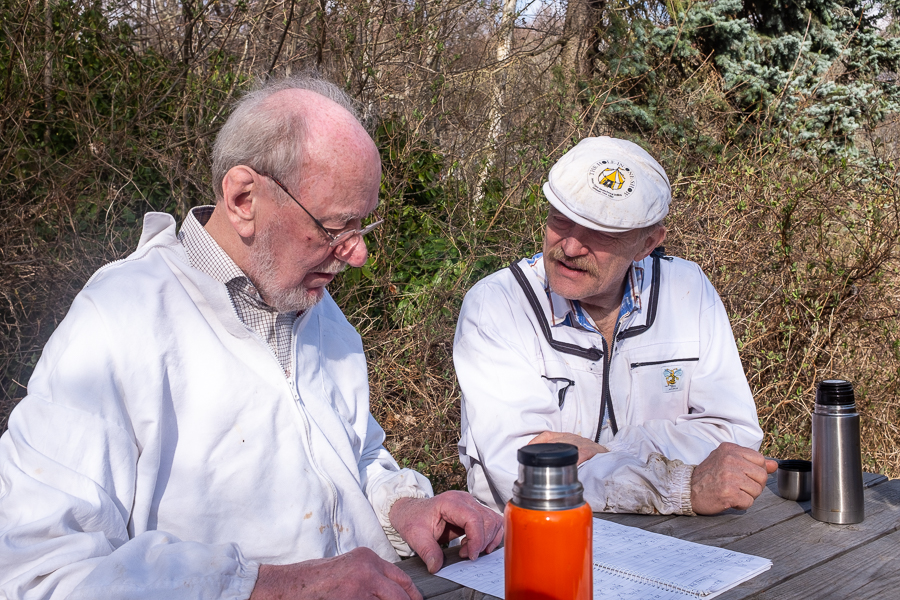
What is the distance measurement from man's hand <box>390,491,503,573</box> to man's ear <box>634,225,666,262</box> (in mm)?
1340

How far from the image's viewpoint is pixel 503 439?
243 cm

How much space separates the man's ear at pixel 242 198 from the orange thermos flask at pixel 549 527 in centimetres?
121

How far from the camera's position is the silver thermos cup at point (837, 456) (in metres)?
1.97

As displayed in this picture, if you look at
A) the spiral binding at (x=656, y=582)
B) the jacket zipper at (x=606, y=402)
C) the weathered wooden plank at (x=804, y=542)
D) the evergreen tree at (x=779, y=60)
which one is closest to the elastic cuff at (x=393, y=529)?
the spiral binding at (x=656, y=582)

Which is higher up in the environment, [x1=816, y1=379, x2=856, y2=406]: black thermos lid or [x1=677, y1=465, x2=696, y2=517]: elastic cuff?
[x1=816, y1=379, x2=856, y2=406]: black thermos lid

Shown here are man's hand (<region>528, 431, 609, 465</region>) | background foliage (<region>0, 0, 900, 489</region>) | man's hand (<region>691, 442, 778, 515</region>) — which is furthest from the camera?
background foliage (<region>0, 0, 900, 489</region>)

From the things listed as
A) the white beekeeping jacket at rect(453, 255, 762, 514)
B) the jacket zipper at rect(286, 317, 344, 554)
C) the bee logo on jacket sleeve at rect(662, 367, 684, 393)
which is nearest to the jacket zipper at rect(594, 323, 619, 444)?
the white beekeeping jacket at rect(453, 255, 762, 514)

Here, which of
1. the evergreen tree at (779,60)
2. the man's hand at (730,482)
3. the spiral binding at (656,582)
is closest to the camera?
the spiral binding at (656,582)

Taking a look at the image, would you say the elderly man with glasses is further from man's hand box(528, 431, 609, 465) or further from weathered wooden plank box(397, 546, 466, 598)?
man's hand box(528, 431, 609, 465)

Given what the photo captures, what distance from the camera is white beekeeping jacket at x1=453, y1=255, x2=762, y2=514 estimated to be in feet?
8.20

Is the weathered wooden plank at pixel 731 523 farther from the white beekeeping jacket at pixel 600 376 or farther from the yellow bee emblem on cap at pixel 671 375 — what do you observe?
the yellow bee emblem on cap at pixel 671 375

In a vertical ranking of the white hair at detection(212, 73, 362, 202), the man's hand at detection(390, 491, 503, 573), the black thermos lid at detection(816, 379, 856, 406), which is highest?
the white hair at detection(212, 73, 362, 202)

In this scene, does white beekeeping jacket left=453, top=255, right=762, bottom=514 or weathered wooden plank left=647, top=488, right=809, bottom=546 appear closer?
weathered wooden plank left=647, top=488, right=809, bottom=546

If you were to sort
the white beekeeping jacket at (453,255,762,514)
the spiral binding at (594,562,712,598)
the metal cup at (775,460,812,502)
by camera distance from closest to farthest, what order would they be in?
1. the spiral binding at (594,562,712,598)
2. the metal cup at (775,460,812,502)
3. the white beekeeping jacket at (453,255,762,514)
